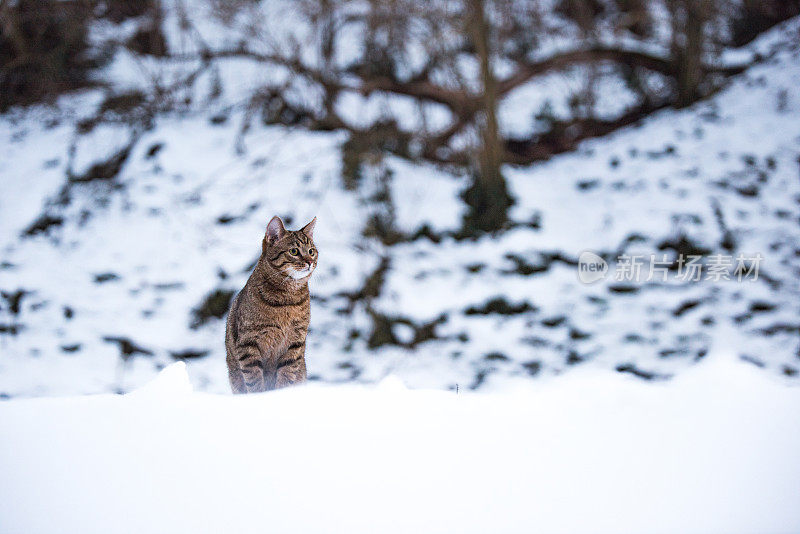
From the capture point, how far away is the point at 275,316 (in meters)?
1.79

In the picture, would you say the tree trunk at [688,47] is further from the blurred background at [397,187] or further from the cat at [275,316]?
the cat at [275,316]

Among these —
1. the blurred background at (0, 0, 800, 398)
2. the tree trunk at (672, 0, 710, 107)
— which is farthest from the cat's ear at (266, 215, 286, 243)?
the tree trunk at (672, 0, 710, 107)

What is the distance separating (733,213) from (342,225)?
2.99m

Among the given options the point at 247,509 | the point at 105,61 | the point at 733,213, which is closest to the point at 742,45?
the point at 733,213

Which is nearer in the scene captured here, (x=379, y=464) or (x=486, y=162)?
(x=379, y=464)

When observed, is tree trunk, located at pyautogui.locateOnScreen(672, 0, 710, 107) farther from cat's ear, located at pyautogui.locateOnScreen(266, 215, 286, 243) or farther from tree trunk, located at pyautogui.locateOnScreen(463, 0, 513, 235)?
cat's ear, located at pyautogui.locateOnScreen(266, 215, 286, 243)

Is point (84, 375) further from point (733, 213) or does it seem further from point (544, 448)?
point (733, 213)

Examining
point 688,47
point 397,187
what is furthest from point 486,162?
point 688,47

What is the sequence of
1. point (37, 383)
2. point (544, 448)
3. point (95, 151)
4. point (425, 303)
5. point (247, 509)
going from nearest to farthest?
point (247, 509), point (544, 448), point (37, 383), point (425, 303), point (95, 151)

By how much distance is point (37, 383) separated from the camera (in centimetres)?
329

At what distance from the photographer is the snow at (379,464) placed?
1.25m

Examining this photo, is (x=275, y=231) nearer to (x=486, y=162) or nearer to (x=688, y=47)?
(x=486, y=162)

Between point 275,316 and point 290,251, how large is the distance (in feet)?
0.75

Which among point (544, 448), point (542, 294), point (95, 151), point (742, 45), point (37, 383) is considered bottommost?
point (37, 383)
